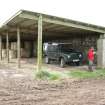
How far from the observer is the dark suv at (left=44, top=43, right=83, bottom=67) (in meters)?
19.7

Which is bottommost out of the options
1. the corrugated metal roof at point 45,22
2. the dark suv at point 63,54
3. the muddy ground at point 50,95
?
the muddy ground at point 50,95

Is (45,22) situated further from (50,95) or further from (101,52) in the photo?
(50,95)

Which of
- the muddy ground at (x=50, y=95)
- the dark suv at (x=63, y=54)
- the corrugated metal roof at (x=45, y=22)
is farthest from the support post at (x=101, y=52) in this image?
the muddy ground at (x=50, y=95)

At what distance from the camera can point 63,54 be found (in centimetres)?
2003

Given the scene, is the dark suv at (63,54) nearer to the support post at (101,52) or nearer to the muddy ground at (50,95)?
the support post at (101,52)

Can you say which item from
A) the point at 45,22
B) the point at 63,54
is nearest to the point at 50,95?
the point at 45,22

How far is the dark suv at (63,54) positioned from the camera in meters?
19.7

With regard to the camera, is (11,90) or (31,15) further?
(31,15)

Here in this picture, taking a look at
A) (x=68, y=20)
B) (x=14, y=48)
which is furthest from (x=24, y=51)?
(x=68, y=20)

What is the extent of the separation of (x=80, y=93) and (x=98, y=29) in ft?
34.8

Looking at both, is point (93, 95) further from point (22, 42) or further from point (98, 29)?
point (22, 42)

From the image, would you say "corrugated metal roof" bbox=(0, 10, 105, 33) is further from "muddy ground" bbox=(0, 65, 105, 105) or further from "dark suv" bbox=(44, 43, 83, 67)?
"muddy ground" bbox=(0, 65, 105, 105)

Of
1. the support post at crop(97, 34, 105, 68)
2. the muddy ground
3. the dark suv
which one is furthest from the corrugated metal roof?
the muddy ground

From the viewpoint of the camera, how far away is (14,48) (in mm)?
36062
